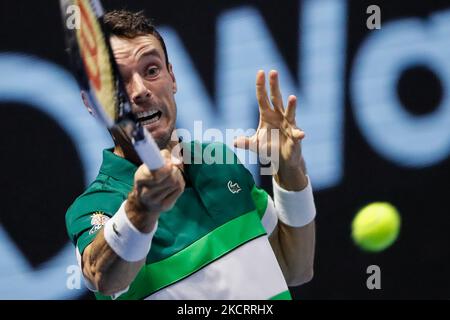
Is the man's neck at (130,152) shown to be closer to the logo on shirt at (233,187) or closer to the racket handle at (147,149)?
the logo on shirt at (233,187)

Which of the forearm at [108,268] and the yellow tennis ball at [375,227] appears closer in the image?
the forearm at [108,268]

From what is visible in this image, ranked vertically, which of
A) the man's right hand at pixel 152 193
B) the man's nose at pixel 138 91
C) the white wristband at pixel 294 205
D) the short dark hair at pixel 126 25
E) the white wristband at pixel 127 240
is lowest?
the white wristband at pixel 294 205

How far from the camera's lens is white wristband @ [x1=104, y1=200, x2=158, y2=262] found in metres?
2.73

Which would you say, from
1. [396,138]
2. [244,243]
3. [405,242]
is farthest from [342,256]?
[244,243]

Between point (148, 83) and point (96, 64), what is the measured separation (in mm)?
555

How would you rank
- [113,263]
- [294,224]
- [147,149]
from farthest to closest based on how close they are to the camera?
[294,224]
[113,263]
[147,149]

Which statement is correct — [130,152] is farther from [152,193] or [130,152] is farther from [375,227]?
[375,227]

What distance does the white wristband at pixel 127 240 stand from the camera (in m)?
2.73

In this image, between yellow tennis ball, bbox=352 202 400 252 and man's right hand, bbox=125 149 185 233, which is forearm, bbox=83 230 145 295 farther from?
yellow tennis ball, bbox=352 202 400 252

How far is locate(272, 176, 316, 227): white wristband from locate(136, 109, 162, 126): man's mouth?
1.50 ft

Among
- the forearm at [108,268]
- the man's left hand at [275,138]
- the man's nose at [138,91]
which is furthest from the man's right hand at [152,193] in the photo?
the man's left hand at [275,138]

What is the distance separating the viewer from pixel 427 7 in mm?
4910

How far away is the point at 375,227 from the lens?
14.5ft

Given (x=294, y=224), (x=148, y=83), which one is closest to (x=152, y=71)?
(x=148, y=83)
